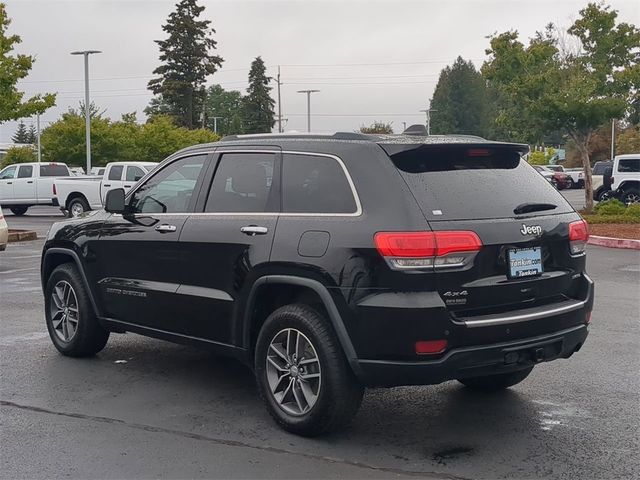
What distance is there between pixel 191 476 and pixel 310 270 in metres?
1.36

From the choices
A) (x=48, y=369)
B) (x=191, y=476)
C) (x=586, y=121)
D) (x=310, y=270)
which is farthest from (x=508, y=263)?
(x=586, y=121)

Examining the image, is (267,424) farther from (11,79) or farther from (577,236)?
(11,79)

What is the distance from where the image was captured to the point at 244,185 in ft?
18.2

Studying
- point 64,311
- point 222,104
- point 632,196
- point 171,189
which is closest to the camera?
point 171,189

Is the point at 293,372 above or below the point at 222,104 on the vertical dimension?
below

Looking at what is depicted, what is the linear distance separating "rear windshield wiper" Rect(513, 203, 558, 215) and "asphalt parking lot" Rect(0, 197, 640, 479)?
1.39m

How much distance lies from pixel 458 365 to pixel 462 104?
396 ft

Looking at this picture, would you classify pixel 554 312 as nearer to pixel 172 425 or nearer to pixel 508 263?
pixel 508 263

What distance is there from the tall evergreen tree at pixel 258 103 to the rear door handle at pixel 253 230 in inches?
3094

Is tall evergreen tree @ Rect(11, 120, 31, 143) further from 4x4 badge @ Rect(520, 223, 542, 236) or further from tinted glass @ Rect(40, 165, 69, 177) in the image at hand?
4x4 badge @ Rect(520, 223, 542, 236)

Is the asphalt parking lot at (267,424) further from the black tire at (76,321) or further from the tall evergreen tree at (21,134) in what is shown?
the tall evergreen tree at (21,134)

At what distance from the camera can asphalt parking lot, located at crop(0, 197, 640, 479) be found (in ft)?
14.6

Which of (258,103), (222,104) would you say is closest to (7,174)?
(258,103)

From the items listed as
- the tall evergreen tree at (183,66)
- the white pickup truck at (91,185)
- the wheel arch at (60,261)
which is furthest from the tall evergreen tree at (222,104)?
the wheel arch at (60,261)
